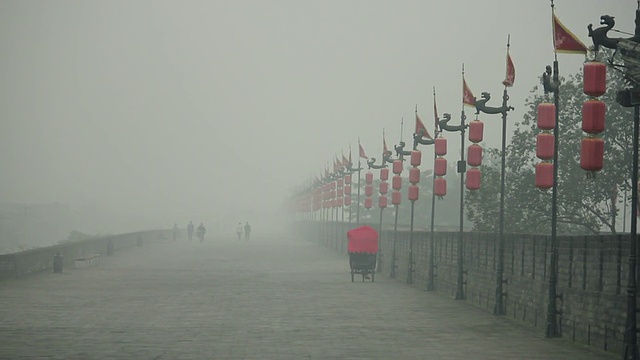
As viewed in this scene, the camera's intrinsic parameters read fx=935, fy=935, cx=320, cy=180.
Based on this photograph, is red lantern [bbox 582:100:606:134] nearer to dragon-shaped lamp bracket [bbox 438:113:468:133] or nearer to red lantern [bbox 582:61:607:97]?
red lantern [bbox 582:61:607:97]

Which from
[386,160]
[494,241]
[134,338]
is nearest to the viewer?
[134,338]

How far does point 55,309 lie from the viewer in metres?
22.5

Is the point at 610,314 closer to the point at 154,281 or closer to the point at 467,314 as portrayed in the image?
the point at 467,314

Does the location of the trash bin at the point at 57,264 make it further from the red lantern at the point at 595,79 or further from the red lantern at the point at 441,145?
the red lantern at the point at 595,79

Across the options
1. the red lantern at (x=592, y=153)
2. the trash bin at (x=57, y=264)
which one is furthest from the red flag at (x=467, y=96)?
the trash bin at (x=57, y=264)

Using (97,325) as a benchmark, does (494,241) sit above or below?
above

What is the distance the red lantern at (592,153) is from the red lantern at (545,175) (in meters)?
4.80

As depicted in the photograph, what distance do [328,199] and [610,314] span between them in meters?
62.1

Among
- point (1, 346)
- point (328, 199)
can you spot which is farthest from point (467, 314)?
point (328, 199)

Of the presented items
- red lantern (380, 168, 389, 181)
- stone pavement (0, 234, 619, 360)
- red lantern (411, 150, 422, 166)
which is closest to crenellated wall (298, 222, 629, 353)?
stone pavement (0, 234, 619, 360)

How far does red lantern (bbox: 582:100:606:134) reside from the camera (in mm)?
16109

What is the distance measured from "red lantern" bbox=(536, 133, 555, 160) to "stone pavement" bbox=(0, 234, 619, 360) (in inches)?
153

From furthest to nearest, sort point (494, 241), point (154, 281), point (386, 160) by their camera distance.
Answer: point (386, 160) → point (154, 281) → point (494, 241)

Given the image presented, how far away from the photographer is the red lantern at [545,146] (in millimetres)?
21234
